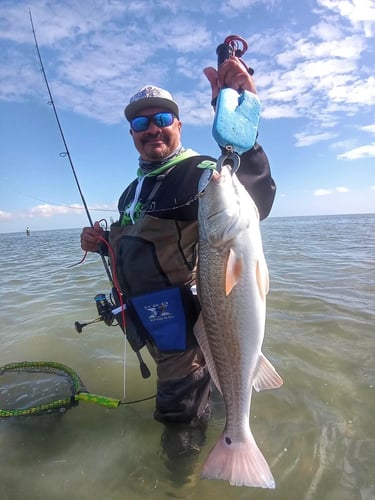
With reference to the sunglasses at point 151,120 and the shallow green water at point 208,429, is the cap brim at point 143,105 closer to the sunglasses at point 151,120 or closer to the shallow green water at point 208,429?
the sunglasses at point 151,120

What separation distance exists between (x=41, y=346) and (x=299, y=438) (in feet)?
13.7

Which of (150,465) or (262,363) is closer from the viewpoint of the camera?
(262,363)

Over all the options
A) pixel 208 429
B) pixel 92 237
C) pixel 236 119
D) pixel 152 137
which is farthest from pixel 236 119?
pixel 208 429

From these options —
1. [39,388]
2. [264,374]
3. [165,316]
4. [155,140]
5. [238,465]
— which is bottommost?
[39,388]

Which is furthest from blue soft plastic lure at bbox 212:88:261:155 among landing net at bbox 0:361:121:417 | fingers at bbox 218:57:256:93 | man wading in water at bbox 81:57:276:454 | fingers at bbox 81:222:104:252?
landing net at bbox 0:361:121:417

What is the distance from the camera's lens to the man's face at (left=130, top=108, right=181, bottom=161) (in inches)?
119

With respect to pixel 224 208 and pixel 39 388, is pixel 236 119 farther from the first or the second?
pixel 39 388

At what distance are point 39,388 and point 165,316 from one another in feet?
8.22

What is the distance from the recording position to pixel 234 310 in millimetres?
2033

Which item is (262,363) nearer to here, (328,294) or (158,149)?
(158,149)

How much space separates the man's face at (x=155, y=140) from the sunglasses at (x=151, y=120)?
0.03 m

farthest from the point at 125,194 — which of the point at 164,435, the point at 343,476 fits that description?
the point at 343,476

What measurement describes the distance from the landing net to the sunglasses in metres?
2.66

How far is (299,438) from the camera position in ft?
9.89
